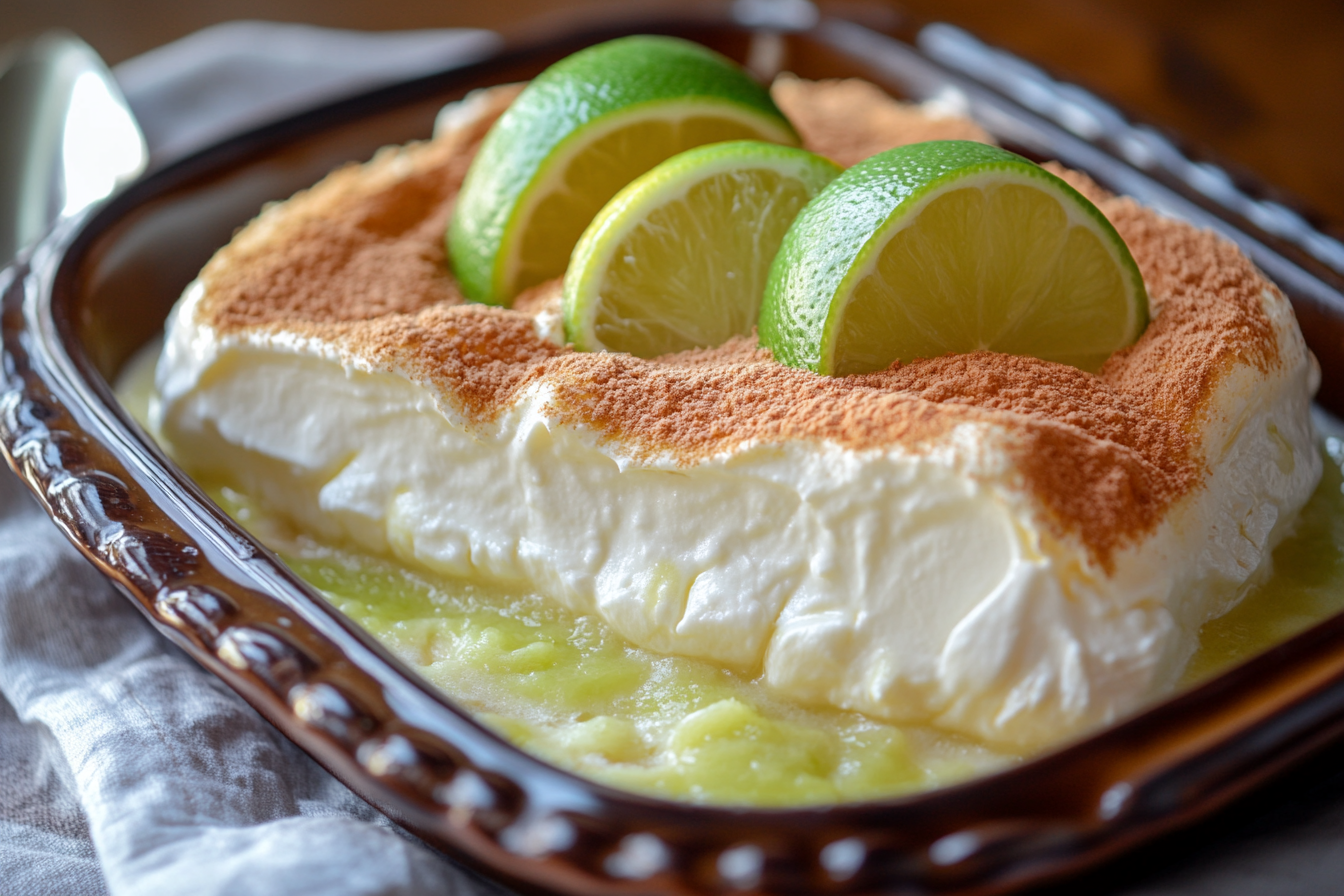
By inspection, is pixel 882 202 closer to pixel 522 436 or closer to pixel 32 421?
pixel 522 436

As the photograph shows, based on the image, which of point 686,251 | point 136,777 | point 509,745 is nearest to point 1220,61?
point 686,251

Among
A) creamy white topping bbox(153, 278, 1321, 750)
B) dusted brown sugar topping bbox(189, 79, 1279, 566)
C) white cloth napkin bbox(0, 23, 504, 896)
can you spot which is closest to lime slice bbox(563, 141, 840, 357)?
dusted brown sugar topping bbox(189, 79, 1279, 566)

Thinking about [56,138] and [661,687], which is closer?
[661,687]

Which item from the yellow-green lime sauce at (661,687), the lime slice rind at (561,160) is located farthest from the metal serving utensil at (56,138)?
the yellow-green lime sauce at (661,687)

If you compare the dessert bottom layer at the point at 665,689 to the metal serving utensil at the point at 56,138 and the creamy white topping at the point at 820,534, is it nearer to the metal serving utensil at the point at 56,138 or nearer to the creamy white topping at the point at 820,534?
the creamy white topping at the point at 820,534

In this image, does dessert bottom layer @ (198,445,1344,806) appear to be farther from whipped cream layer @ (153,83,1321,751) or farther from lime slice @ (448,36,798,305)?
lime slice @ (448,36,798,305)

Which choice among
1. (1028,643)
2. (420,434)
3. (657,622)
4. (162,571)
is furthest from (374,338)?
(1028,643)

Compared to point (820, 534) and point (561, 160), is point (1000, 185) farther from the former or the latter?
point (561, 160)
